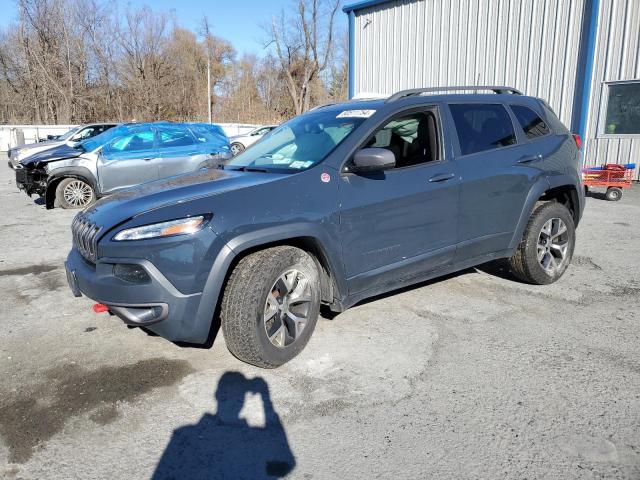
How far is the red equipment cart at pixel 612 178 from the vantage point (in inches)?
391

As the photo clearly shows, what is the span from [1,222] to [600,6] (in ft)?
44.7

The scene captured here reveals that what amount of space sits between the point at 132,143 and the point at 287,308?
764 cm

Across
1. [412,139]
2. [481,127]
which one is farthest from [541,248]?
[412,139]

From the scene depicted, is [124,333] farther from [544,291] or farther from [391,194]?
[544,291]

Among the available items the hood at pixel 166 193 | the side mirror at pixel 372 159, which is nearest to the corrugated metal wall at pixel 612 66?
the side mirror at pixel 372 159

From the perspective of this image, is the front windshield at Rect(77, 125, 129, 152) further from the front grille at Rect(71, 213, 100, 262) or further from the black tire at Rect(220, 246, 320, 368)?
the black tire at Rect(220, 246, 320, 368)

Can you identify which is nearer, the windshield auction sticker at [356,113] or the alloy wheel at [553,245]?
the windshield auction sticker at [356,113]

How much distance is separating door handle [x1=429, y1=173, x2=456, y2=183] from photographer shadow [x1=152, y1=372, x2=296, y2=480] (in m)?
2.00

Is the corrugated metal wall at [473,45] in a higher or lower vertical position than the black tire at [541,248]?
higher

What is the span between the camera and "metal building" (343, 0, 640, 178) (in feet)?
38.6

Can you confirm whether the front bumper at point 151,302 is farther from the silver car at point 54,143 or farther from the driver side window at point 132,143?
the silver car at point 54,143

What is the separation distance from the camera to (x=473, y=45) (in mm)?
14133

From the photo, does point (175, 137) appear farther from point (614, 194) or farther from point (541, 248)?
point (614, 194)

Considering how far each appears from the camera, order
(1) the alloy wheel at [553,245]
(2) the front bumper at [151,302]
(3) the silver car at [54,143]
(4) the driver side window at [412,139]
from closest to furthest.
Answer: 1. (2) the front bumper at [151,302]
2. (4) the driver side window at [412,139]
3. (1) the alloy wheel at [553,245]
4. (3) the silver car at [54,143]
